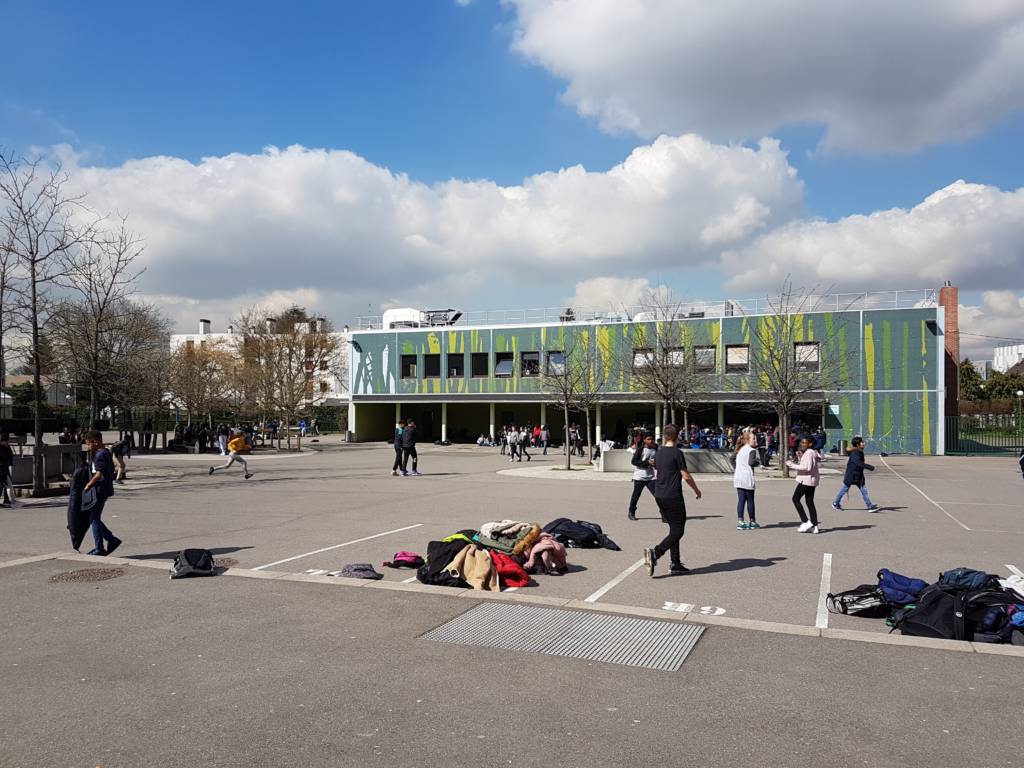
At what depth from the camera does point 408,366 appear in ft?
171

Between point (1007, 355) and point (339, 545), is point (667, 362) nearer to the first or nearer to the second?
point (339, 545)

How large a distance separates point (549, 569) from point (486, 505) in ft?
23.4

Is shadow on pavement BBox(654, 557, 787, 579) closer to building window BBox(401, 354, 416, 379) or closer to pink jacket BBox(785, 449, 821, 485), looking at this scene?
pink jacket BBox(785, 449, 821, 485)

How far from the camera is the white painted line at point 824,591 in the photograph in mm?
6922

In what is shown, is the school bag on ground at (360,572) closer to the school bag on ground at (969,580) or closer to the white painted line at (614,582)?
the white painted line at (614,582)

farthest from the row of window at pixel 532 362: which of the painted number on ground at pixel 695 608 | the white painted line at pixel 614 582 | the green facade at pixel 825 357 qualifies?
the painted number on ground at pixel 695 608

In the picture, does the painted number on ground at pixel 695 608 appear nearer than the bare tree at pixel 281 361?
Yes

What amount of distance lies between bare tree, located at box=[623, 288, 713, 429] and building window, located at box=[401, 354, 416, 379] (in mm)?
15494

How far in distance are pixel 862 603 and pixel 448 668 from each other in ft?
13.3

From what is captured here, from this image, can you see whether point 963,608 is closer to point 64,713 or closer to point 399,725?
point 399,725

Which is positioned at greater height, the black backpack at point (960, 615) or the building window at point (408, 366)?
the building window at point (408, 366)

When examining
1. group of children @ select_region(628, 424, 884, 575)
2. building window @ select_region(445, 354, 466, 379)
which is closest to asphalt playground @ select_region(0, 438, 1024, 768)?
group of children @ select_region(628, 424, 884, 575)

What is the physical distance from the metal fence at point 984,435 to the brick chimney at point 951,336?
2.09 metres

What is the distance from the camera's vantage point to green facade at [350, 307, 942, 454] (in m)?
38.0
